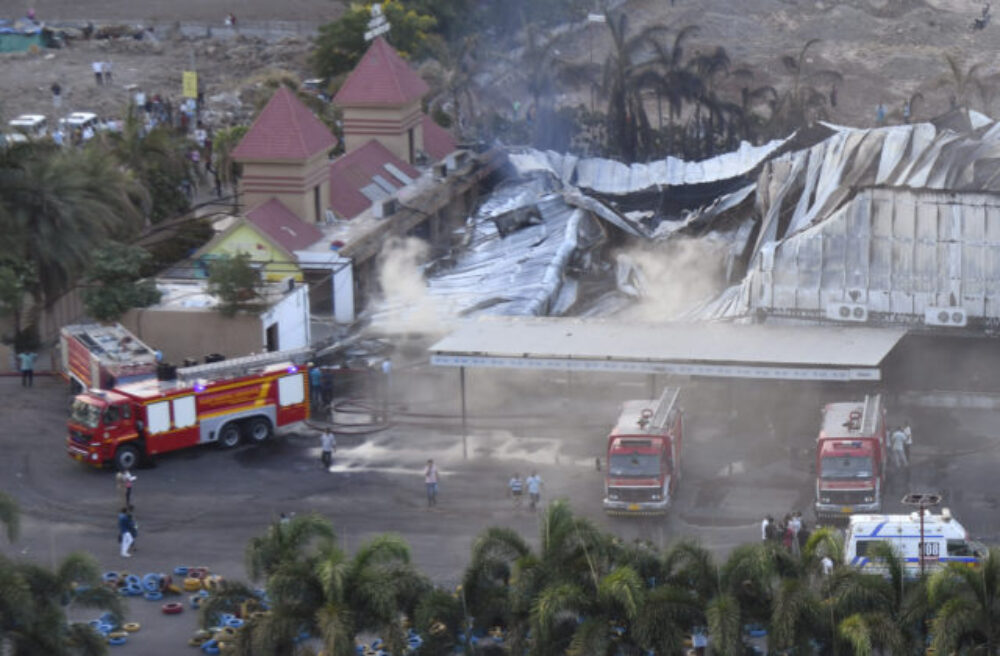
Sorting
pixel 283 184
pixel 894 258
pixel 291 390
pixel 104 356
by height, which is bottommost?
pixel 291 390

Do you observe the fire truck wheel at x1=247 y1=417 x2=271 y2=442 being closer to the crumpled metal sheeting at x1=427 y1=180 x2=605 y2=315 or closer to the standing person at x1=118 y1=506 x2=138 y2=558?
the standing person at x1=118 y1=506 x2=138 y2=558

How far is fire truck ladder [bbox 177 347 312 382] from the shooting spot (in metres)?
46.9

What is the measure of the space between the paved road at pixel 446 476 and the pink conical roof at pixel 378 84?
19.0 metres

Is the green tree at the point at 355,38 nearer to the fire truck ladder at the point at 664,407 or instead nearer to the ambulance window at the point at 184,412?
the ambulance window at the point at 184,412

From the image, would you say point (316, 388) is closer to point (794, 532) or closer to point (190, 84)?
point (794, 532)

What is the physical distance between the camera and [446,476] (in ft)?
148

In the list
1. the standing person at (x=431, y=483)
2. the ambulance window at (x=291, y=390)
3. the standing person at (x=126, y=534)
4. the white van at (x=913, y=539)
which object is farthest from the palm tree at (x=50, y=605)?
the ambulance window at (x=291, y=390)

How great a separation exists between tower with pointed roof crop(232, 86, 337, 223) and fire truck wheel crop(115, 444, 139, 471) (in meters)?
15.5

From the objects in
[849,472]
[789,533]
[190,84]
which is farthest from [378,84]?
[789,533]

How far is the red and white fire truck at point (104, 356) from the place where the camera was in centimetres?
4712

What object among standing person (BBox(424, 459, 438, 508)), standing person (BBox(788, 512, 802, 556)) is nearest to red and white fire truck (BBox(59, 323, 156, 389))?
standing person (BBox(424, 459, 438, 508))

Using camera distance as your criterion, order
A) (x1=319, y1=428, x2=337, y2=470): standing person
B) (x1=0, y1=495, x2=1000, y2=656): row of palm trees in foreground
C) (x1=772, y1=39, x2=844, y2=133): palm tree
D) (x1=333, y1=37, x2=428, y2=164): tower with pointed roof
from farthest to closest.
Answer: (x1=772, y1=39, x2=844, y2=133): palm tree < (x1=333, y1=37, x2=428, y2=164): tower with pointed roof < (x1=319, y1=428, x2=337, y2=470): standing person < (x1=0, y1=495, x2=1000, y2=656): row of palm trees in foreground

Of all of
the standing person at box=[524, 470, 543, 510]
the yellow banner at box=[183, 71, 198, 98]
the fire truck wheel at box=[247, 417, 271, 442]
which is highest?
the yellow banner at box=[183, 71, 198, 98]

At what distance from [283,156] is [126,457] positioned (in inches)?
629
